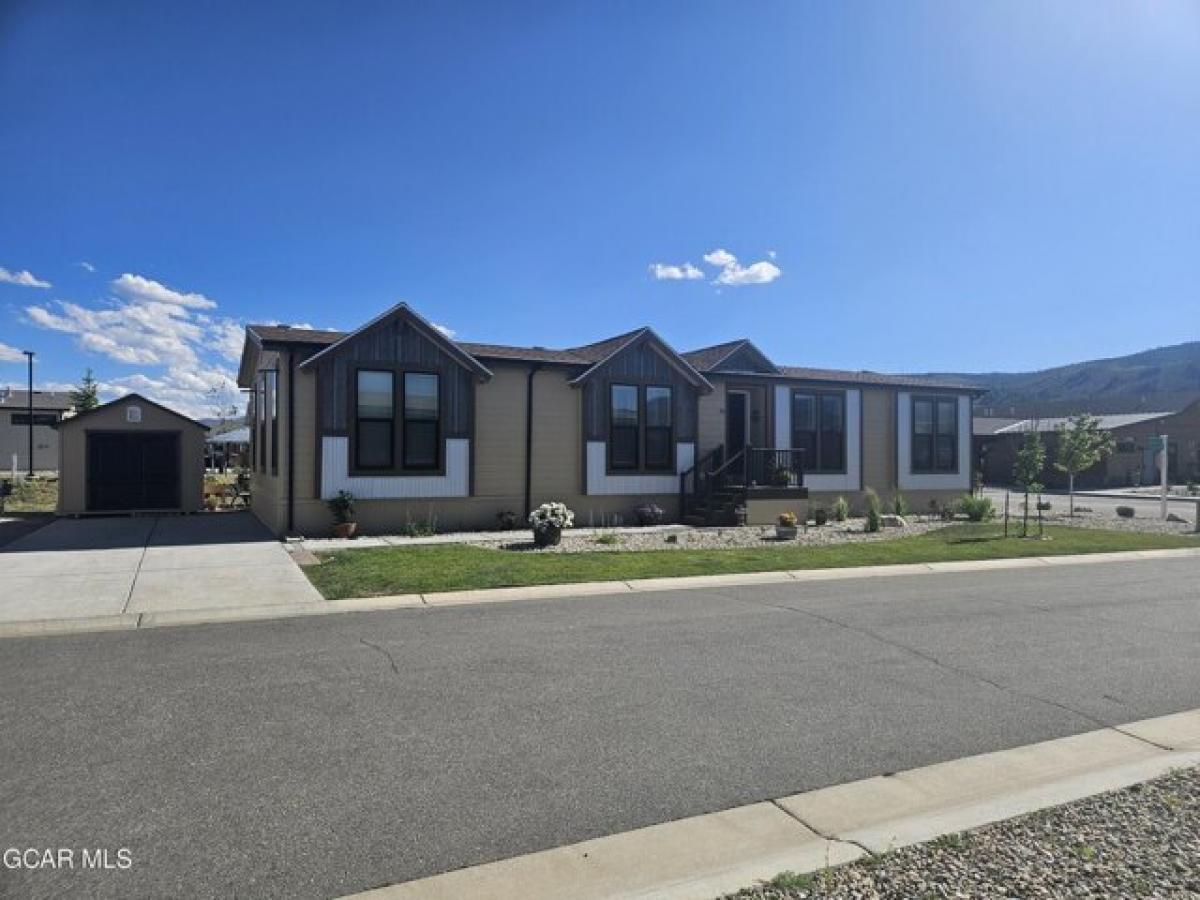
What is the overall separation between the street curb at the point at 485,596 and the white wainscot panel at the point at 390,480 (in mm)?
7170

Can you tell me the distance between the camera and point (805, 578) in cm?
1158

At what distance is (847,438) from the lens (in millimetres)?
22344

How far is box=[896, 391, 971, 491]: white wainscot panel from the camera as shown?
75.6ft

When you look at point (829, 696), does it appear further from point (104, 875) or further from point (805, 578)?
point (805, 578)

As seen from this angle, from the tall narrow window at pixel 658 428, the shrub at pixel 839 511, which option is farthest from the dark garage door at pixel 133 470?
the shrub at pixel 839 511

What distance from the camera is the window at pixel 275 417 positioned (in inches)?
651

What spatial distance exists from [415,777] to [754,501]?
15.4m

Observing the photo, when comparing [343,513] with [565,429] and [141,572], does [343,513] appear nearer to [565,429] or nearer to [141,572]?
[141,572]

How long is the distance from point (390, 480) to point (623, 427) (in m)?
5.75

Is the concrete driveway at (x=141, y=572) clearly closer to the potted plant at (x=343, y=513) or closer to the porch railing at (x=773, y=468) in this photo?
the potted plant at (x=343, y=513)

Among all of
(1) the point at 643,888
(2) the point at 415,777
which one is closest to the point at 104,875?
(2) the point at 415,777

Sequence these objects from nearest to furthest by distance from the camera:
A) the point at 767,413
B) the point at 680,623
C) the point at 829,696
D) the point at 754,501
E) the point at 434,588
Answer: the point at 829,696 → the point at 680,623 → the point at 434,588 → the point at 754,501 → the point at 767,413

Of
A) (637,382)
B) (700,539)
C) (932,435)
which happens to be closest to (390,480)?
(637,382)

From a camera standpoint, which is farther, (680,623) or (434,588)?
(434,588)
